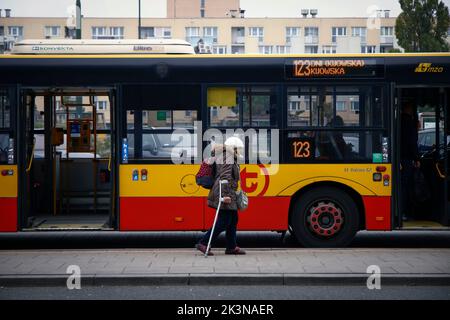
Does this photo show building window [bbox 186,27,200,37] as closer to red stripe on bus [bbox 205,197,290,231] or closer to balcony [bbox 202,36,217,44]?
balcony [bbox 202,36,217,44]

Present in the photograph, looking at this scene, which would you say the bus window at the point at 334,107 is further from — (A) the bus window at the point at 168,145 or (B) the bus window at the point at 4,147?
(B) the bus window at the point at 4,147

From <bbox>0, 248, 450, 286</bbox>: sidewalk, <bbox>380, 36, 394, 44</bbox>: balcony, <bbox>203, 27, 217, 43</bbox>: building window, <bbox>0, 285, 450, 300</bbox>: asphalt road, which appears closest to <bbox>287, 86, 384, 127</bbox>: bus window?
<bbox>0, 248, 450, 286</bbox>: sidewalk

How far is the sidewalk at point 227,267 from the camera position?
30.2 ft

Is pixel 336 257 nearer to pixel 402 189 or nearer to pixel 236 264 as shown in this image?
pixel 236 264

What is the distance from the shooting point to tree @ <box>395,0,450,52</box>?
145 ft

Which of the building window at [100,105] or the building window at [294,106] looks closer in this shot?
the building window at [294,106]

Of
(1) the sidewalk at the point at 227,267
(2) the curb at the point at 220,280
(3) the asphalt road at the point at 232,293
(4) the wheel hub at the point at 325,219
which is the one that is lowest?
(3) the asphalt road at the point at 232,293

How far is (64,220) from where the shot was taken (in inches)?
496

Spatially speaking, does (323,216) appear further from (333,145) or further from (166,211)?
(166,211)

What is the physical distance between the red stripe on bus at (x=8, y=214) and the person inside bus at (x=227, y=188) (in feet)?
9.38

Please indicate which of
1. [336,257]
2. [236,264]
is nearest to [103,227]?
[236,264]

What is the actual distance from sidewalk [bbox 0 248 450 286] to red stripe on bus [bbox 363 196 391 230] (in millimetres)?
615

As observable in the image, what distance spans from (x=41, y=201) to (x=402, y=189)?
19.5 ft

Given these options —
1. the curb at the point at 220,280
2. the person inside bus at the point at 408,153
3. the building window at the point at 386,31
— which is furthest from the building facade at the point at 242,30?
the curb at the point at 220,280
